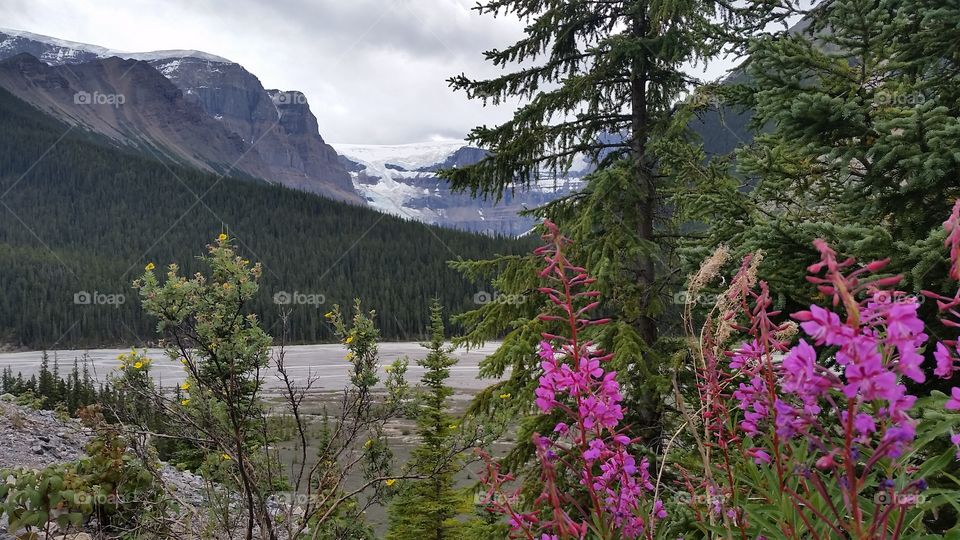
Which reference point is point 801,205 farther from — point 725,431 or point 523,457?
point 523,457

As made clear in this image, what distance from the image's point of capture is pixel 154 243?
117 metres

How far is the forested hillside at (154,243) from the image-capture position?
8025 cm

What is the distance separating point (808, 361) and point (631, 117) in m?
7.77

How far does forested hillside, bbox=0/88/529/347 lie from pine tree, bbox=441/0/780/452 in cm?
6167

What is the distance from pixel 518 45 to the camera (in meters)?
8.74

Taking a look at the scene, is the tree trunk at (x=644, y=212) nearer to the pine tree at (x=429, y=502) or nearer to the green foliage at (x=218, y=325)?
the pine tree at (x=429, y=502)

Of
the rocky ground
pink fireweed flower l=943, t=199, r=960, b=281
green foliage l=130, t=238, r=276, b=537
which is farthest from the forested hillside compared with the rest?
pink fireweed flower l=943, t=199, r=960, b=281

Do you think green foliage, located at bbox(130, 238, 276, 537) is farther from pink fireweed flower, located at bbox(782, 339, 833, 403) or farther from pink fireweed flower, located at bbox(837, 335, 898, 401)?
pink fireweed flower, located at bbox(837, 335, 898, 401)

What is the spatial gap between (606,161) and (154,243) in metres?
127

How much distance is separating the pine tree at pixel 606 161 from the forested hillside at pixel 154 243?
61.7 meters

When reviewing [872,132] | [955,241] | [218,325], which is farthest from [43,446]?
[955,241]

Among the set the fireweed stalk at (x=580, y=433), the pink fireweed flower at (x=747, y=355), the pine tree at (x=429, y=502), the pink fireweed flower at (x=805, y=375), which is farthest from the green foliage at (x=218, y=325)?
the pine tree at (x=429, y=502)

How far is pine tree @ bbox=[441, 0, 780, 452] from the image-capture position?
22.4 ft

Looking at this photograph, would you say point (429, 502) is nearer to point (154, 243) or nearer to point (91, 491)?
point (91, 491)
